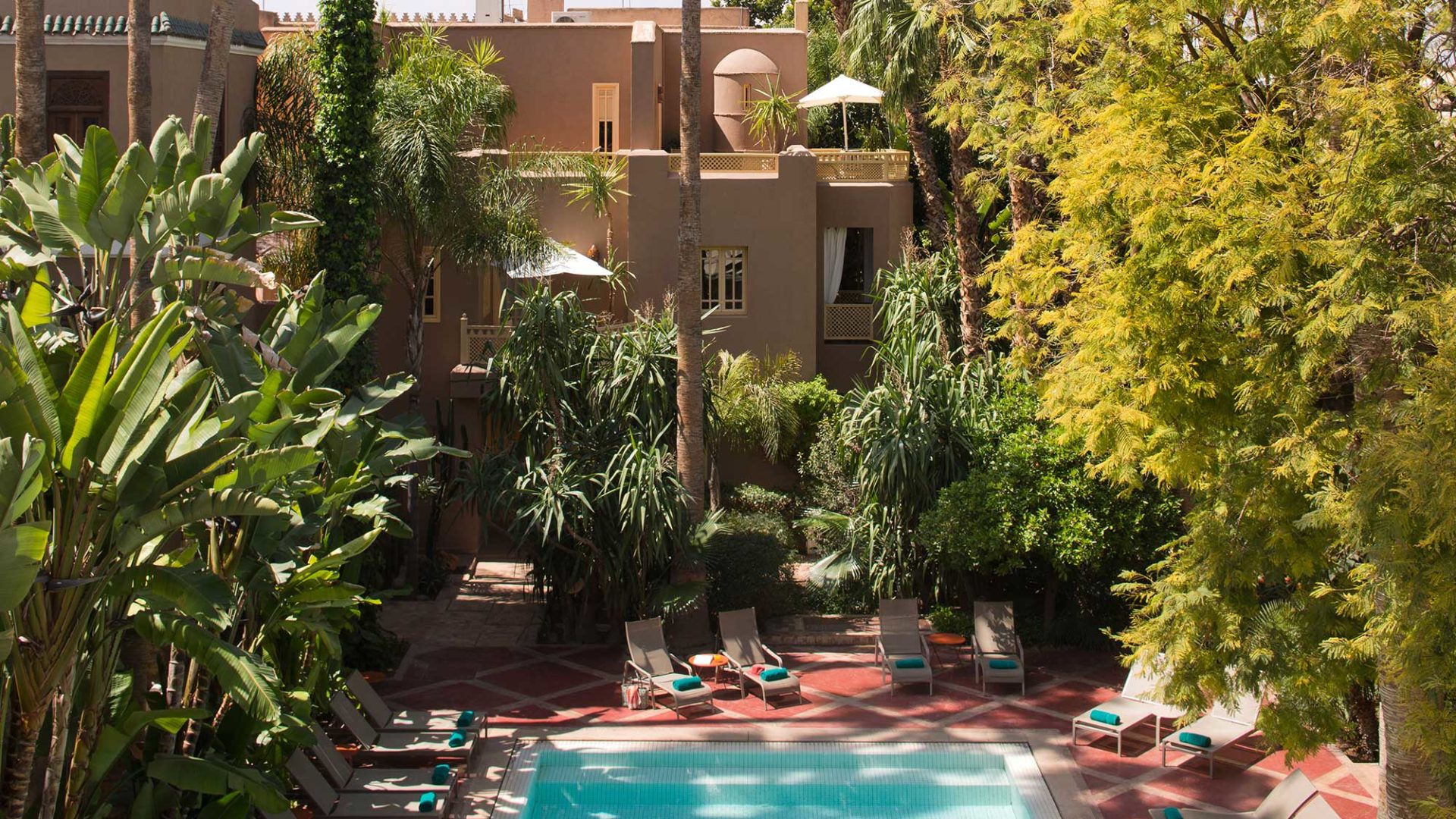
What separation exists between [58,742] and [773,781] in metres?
7.25

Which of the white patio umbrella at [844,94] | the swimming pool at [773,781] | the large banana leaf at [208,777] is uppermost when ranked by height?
the white patio umbrella at [844,94]

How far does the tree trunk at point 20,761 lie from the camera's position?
28.1 ft

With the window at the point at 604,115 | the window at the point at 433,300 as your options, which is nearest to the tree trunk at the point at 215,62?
the window at the point at 433,300

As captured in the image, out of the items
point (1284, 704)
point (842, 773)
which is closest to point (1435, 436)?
point (1284, 704)

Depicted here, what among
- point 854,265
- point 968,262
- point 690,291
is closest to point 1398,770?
point 690,291

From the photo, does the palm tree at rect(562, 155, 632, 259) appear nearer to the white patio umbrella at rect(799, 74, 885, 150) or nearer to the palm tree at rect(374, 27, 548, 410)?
the palm tree at rect(374, 27, 548, 410)

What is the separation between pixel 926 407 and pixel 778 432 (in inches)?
162

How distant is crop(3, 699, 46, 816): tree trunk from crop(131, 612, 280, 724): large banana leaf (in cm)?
85

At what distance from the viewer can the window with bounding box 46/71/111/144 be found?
61.4ft

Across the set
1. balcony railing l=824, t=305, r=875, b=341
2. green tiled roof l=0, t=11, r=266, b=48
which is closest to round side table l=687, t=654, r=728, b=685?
balcony railing l=824, t=305, r=875, b=341

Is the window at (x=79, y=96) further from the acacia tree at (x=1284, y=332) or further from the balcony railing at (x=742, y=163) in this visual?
the acacia tree at (x=1284, y=332)

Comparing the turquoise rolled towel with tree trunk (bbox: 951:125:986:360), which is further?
tree trunk (bbox: 951:125:986:360)

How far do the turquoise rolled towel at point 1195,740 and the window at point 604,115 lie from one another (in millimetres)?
16727

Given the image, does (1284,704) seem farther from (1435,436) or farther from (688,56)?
(688,56)
